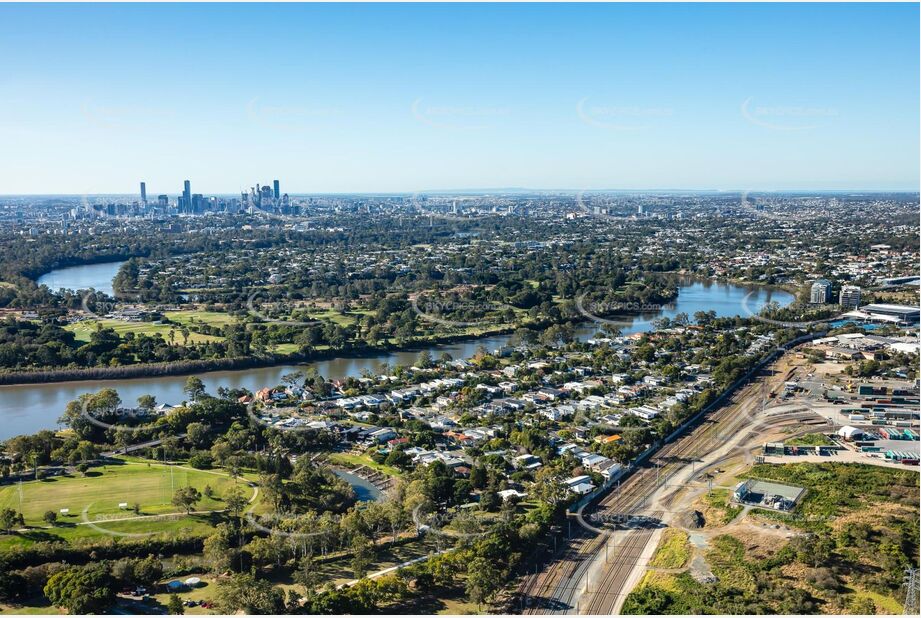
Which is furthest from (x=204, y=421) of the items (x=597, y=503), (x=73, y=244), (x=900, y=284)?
(x=73, y=244)

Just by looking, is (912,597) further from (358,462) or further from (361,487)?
(358,462)

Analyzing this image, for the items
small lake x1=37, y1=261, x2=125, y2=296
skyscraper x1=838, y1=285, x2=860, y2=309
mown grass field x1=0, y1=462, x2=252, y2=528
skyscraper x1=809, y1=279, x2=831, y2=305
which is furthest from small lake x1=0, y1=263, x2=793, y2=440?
small lake x1=37, y1=261, x2=125, y2=296

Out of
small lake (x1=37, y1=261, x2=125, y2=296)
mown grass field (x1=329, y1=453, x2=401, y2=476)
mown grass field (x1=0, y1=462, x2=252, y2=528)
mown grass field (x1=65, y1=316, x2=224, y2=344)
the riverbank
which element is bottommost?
mown grass field (x1=329, y1=453, x2=401, y2=476)

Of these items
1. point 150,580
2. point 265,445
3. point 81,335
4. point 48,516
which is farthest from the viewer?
point 81,335

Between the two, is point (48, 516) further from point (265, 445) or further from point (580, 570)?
point (580, 570)

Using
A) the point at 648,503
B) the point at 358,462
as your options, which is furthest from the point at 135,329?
the point at 648,503

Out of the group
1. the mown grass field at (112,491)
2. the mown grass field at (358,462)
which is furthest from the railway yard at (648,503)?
the mown grass field at (112,491)

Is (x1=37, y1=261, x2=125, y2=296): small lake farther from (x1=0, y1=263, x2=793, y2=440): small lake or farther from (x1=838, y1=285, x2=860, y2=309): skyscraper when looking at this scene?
(x1=838, y1=285, x2=860, y2=309): skyscraper
